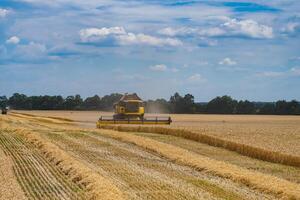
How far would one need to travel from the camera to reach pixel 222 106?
444ft

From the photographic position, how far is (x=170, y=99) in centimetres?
13838

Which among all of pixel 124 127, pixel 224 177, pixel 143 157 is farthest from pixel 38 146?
pixel 124 127

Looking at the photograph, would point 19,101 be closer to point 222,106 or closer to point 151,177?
point 222,106

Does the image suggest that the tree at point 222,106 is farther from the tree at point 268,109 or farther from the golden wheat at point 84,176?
the golden wheat at point 84,176

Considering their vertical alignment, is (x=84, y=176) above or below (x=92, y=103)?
below

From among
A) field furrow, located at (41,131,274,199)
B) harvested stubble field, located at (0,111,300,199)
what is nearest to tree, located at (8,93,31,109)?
harvested stubble field, located at (0,111,300,199)

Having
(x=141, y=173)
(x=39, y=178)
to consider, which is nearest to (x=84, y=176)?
(x=39, y=178)

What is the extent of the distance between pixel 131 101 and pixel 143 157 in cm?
3280

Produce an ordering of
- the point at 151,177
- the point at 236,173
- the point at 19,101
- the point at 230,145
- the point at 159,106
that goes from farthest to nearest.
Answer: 1. the point at 19,101
2. the point at 159,106
3. the point at 230,145
4. the point at 236,173
5. the point at 151,177

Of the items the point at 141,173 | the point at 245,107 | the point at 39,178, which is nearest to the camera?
the point at 39,178

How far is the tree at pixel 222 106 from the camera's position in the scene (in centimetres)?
13488

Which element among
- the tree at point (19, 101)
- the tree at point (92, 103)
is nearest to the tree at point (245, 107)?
the tree at point (92, 103)

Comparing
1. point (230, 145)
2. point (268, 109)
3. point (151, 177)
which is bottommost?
point (151, 177)

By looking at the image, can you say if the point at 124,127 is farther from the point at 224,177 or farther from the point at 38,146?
the point at 224,177
